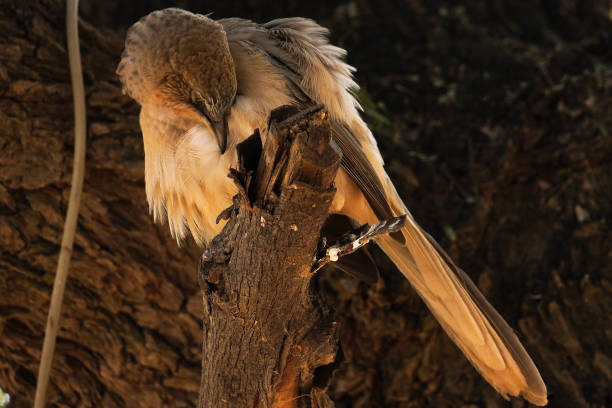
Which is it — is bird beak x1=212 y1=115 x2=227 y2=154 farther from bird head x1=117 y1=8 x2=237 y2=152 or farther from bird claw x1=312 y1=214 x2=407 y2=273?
bird claw x1=312 y1=214 x2=407 y2=273

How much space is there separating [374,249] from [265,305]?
6.26 ft

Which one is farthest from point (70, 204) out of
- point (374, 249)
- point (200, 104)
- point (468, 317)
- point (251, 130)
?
point (468, 317)

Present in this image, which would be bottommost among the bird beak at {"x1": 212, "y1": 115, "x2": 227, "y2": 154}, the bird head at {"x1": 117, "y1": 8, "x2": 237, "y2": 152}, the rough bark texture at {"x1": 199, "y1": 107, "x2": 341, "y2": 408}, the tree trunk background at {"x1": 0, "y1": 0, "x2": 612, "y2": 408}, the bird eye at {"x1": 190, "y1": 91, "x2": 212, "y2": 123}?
the tree trunk background at {"x1": 0, "y1": 0, "x2": 612, "y2": 408}

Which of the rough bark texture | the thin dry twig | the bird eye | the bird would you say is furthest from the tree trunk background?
the bird eye

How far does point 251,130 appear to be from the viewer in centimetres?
296

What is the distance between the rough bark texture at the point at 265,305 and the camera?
219cm

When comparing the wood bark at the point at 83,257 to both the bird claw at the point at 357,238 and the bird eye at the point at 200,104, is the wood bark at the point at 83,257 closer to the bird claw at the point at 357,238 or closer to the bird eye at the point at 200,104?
the bird eye at the point at 200,104

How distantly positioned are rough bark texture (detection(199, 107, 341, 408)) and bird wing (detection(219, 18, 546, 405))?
93cm

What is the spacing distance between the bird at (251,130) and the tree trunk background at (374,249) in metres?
0.44

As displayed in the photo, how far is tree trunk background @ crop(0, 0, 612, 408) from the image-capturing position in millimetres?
3551

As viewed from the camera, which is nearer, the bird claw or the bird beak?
the bird claw

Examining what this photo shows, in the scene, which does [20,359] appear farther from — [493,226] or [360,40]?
[360,40]

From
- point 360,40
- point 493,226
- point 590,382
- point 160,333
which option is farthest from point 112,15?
point 590,382

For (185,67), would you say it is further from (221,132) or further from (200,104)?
(221,132)
